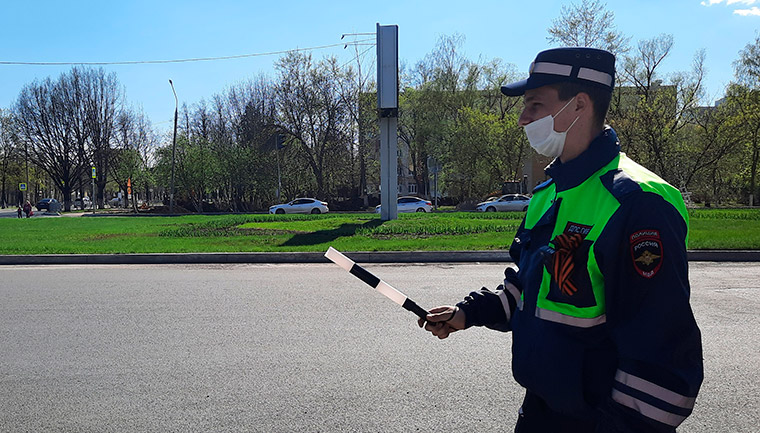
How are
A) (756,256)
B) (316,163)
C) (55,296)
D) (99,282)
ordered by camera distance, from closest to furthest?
(55,296)
(99,282)
(756,256)
(316,163)

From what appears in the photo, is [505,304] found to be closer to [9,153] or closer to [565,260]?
[565,260]

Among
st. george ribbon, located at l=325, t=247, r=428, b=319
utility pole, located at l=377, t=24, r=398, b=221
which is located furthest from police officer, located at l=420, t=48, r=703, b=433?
utility pole, located at l=377, t=24, r=398, b=221

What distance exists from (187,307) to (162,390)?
3.10 meters

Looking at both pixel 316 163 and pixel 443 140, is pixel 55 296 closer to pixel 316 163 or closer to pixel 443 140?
pixel 316 163

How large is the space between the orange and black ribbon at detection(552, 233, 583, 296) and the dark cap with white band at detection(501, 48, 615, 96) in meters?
0.49

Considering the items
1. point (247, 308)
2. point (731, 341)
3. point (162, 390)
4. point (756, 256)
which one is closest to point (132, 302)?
point (247, 308)

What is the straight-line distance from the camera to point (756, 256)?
1164 cm

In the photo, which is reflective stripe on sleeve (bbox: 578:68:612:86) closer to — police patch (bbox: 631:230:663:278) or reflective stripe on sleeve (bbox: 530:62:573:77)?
reflective stripe on sleeve (bbox: 530:62:573:77)

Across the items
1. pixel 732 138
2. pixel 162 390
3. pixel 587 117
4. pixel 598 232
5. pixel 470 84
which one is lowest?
pixel 162 390

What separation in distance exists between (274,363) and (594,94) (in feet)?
12.7

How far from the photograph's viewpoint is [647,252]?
143cm

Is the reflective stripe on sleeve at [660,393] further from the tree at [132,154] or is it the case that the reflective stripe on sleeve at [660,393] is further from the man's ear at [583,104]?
the tree at [132,154]

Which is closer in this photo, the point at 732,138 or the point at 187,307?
the point at 187,307

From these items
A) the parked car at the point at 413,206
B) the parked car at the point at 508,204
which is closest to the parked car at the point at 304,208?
the parked car at the point at 413,206
